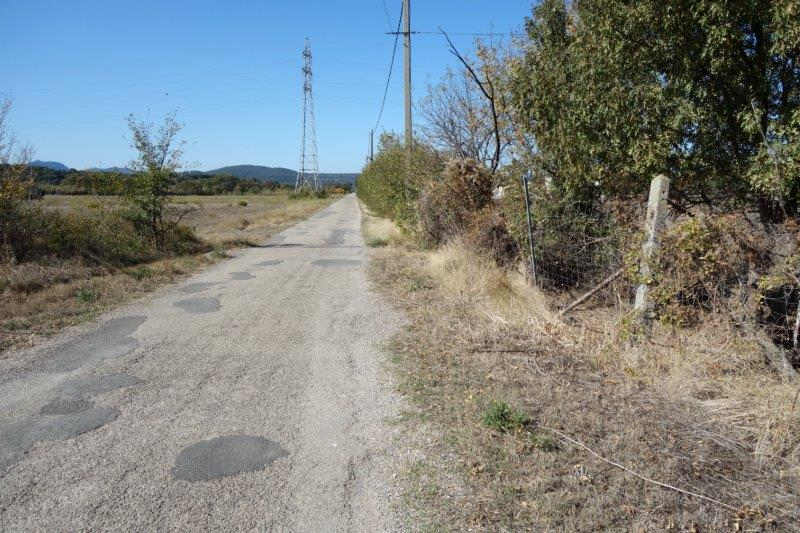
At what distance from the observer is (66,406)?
4582 millimetres

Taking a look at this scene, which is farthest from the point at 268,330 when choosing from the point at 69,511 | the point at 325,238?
the point at 325,238

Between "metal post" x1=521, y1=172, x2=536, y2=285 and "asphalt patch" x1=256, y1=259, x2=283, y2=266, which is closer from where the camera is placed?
"metal post" x1=521, y1=172, x2=536, y2=285

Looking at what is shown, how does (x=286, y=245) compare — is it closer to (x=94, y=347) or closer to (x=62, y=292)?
(x=62, y=292)

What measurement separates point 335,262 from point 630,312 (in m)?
8.66

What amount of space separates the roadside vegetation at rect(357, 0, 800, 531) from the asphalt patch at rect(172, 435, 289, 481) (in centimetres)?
110

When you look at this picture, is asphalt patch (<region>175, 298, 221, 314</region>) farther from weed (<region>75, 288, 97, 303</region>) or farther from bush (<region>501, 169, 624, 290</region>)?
bush (<region>501, 169, 624, 290</region>)

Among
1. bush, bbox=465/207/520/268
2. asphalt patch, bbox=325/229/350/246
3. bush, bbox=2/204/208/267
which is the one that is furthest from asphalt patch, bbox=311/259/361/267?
bush, bbox=2/204/208/267

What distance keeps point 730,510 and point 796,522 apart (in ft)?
1.05

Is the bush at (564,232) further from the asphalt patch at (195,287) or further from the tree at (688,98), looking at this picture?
the asphalt patch at (195,287)

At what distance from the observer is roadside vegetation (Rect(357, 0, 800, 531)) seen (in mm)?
3174

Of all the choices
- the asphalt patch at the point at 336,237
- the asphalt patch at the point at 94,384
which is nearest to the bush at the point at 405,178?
the asphalt patch at the point at 336,237

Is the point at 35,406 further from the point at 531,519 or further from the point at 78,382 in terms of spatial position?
the point at 531,519

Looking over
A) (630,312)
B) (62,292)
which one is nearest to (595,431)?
(630,312)

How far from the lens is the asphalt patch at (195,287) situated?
31.1 feet
